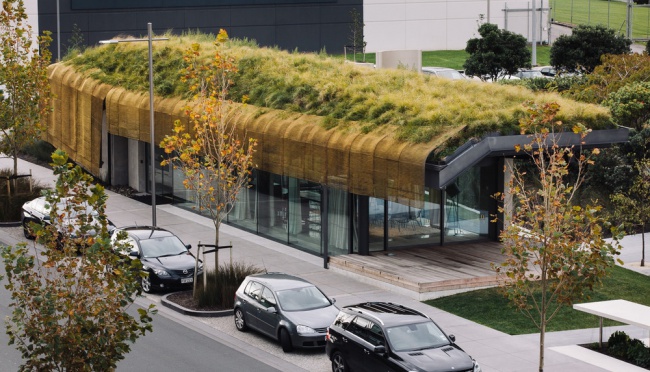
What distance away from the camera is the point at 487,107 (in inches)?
1147

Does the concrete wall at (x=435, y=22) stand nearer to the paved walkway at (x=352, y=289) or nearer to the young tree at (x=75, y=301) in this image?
the paved walkway at (x=352, y=289)

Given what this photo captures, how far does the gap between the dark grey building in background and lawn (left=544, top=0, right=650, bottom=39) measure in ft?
78.3

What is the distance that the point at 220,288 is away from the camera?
26.6m

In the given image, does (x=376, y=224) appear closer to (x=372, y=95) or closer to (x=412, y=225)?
(x=412, y=225)

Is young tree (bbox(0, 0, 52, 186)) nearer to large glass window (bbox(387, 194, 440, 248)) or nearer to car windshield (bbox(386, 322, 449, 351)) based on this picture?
large glass window (bbox(387, 194, 440, 248))

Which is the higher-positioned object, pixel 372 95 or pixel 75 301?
pixel 372 95

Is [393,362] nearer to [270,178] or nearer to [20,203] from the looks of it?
[270,178]

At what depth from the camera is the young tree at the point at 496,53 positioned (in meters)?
54.2

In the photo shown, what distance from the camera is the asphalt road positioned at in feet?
72.0

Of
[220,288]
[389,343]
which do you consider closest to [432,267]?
[220,288]

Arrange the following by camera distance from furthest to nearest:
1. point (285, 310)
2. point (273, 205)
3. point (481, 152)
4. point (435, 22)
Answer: point (435, 22), point (273, 205), point (481, 152), point (285, 310)

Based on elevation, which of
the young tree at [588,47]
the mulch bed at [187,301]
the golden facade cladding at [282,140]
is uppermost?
the young tree at [588,47]

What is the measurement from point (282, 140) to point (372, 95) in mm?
3235

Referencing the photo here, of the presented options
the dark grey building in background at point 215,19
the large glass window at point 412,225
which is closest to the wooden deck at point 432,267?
the large glass window at point 412,225
